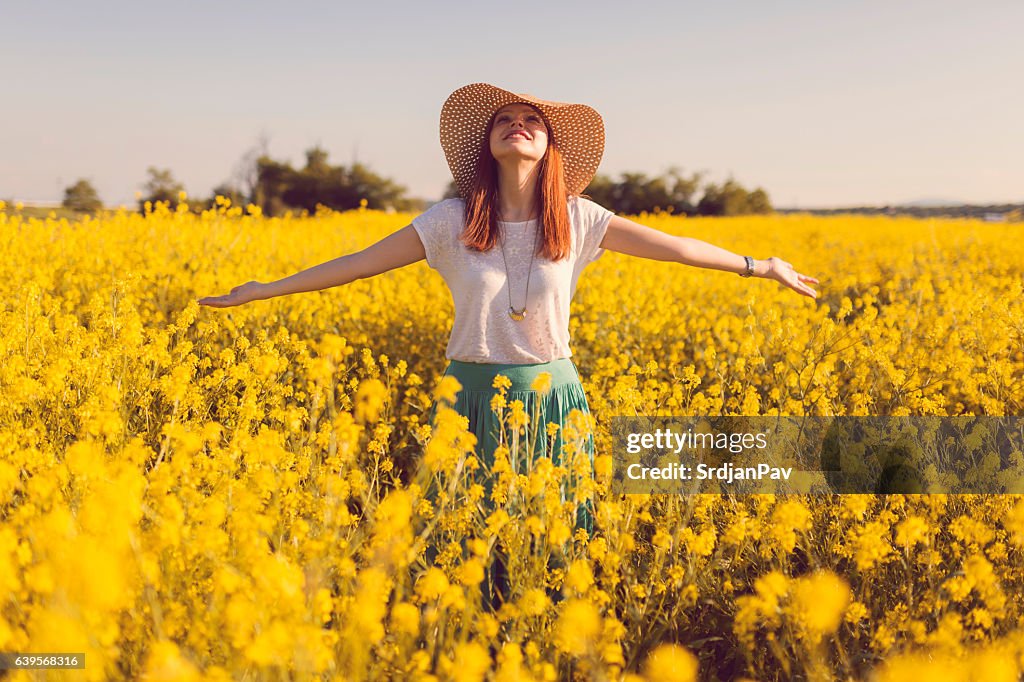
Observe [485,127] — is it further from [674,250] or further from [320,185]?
[320,185]

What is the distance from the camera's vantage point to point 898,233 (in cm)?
1070

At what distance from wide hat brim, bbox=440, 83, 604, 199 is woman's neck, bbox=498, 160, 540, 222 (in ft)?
0.64

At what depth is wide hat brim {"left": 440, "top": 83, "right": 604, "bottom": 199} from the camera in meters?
2.50

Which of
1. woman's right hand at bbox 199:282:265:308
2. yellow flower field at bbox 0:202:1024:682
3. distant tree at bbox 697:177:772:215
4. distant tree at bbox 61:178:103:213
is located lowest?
yellow flower field at bbox 0:202:1024:682

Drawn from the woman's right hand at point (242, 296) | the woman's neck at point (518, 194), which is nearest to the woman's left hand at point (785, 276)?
Result: the woman's neck at point (518, 194)

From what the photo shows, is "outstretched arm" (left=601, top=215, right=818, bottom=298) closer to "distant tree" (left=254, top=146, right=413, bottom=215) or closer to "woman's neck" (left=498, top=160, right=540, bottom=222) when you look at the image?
"woman's neck" (left=498, top=160, right=540, bottom=222)

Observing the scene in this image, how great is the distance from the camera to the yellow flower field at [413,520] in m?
1.35

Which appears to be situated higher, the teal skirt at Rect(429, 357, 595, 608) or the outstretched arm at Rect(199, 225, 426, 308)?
the outstretched arm at Rect(199, 225, 426, 308)

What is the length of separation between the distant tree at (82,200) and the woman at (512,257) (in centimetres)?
574

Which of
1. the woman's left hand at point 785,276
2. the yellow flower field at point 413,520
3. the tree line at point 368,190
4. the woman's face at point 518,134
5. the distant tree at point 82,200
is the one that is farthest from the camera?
the tree line at point 368,190

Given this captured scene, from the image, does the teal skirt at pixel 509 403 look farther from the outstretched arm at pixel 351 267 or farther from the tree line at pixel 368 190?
the tree line at pixel 368 190

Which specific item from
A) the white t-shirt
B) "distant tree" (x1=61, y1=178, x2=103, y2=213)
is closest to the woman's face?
the white t-shirt

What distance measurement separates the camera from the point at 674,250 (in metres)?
2.46

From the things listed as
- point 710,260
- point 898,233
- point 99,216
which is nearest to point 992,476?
point 710,260
